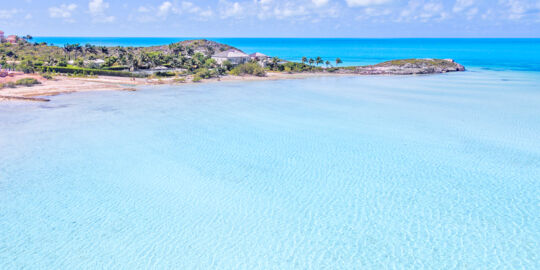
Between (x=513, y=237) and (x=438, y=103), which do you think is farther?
(x=438, y=103)

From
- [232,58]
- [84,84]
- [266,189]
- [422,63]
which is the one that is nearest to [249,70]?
[232,58]

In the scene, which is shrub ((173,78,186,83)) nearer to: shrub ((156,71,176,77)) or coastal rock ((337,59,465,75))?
shrub ((156,71,176,77))

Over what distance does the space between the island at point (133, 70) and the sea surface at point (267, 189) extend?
1275cm

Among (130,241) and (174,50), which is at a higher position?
(174,50)

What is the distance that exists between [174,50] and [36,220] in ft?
270

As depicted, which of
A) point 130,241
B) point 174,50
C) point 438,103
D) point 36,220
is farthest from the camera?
point 174,50

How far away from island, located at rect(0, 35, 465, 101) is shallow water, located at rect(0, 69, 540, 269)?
44.1 ft

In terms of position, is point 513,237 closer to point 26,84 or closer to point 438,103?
point 438,103

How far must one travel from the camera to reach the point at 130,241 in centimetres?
1412

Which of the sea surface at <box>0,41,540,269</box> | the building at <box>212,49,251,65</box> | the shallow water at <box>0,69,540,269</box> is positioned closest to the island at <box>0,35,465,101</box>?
the building at <box>212,49,251,65</box>

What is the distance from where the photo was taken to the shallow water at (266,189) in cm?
1351

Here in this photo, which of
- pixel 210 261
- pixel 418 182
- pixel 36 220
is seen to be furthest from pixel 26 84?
pixel 418 182

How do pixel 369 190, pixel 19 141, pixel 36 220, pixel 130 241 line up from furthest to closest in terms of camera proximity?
pixel 19 141 < pixel 369 190 < pixel 36 220 < pixel 130 241

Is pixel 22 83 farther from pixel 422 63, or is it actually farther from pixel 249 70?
pixel 422 63
